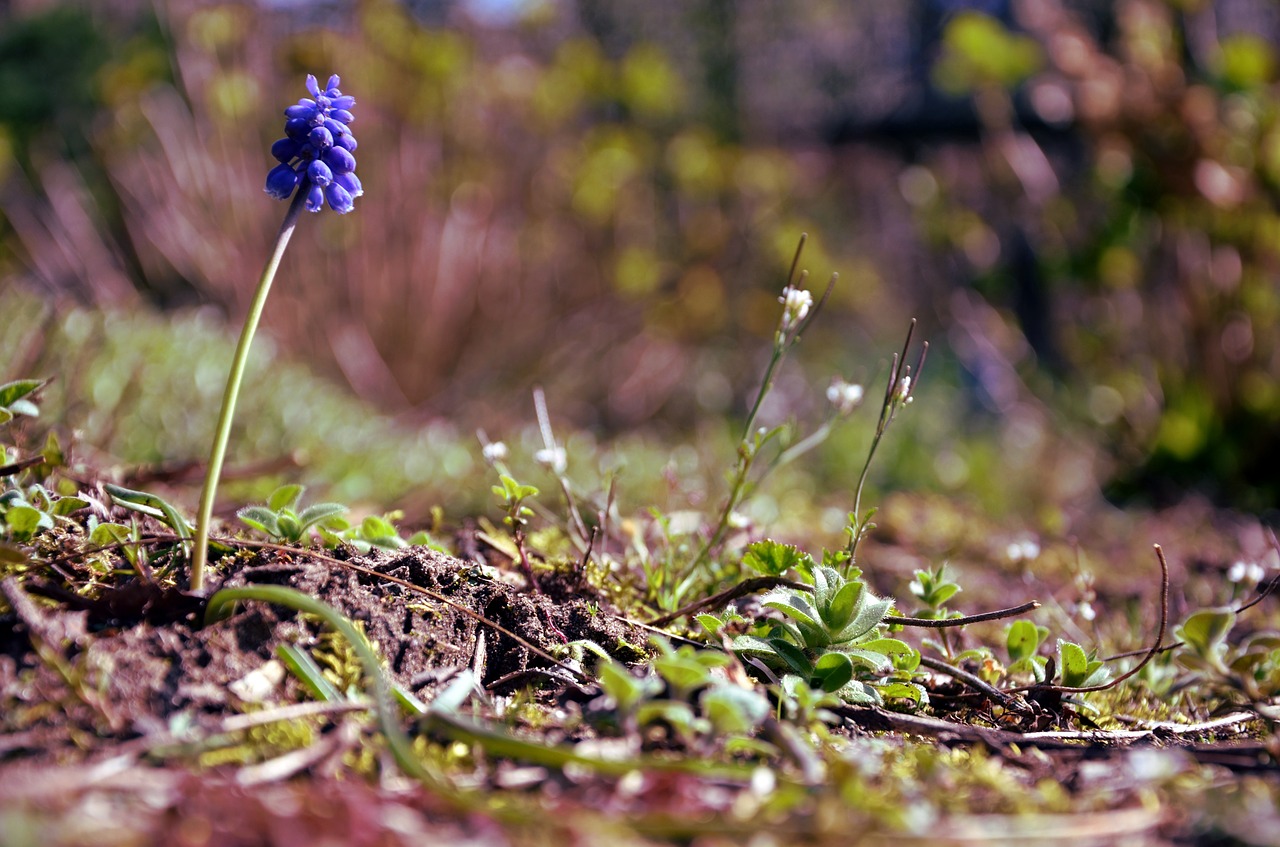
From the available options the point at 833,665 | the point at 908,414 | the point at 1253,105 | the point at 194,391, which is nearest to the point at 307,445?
the point at 194,391

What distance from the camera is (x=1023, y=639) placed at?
64.4 inches

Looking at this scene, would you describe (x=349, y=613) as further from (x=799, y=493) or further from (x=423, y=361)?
(x=423, y=361)

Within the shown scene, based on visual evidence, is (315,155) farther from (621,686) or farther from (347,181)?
(621,686)

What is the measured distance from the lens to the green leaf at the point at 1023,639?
5.34 feet

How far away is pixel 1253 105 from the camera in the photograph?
460 cm

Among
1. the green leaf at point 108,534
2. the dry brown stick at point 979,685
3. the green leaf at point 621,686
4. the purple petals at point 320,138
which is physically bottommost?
the dry brown stick at point 979,685

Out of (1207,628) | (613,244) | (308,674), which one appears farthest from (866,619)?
(613,244)

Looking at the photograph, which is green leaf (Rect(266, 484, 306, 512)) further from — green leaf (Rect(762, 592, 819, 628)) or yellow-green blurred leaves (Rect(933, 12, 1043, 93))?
yellow-green blurred leaves (Rect(933, 12, 1043, 93))

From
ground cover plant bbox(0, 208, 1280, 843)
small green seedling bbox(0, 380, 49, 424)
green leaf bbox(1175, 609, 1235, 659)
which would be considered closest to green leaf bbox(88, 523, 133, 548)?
ground cover plant bbox(0, 208, 1280, 843)

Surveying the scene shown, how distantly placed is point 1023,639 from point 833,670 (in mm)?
422

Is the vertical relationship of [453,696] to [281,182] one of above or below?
below

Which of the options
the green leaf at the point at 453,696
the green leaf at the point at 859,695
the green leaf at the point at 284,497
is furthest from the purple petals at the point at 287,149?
the green leaf at the point at 859,695

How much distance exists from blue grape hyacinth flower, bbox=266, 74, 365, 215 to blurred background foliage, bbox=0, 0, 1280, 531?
181cm

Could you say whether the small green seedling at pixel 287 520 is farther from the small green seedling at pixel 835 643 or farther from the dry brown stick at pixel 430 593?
the small green seedling at pixel 835 643
